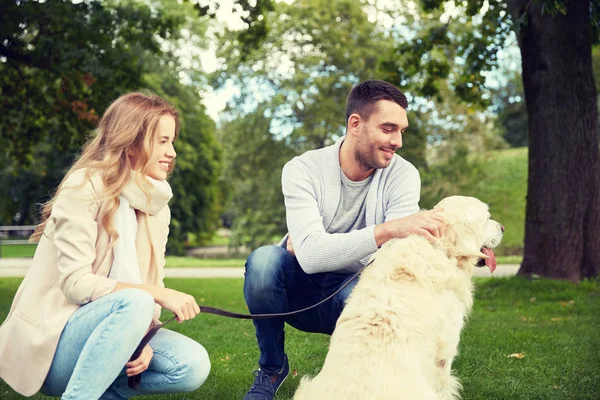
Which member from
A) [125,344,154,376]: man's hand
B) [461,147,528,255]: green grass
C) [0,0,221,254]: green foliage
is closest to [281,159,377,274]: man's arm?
[125,344,154,376]: man's hand

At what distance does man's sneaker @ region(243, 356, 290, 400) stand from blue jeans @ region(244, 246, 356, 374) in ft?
0.15

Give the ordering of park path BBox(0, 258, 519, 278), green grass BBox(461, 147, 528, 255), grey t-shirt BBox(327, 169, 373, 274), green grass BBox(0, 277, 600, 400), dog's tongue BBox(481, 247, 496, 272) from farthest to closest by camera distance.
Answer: green grass BBox(461, 147, 528, 255)
park path BBox(0, 258, 519, 278)
green grass BBox(0, 277, 600, 400)
grey t-shirt BBox(327, 169, 373, 274)
dog's tongue BBox(481, 247, 496, 272)

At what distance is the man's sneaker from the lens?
4.36 meters

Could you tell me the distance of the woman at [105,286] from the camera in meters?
3.21

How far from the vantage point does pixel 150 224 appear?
3689mm

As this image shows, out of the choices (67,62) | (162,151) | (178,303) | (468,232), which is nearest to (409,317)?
(468,232)

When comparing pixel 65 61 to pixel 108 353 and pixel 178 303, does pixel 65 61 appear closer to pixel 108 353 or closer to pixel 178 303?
pixel 178 303

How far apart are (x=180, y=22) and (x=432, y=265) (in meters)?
13.1

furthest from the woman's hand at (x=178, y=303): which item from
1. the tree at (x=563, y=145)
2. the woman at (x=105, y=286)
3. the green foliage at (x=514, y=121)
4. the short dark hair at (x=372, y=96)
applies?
the green foliage at (x=514, y=121)

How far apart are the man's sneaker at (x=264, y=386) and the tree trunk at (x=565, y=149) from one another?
717cm

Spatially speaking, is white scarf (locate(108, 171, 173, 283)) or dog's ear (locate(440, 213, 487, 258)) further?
dog's ear (locate(440, 213, 487, 258))

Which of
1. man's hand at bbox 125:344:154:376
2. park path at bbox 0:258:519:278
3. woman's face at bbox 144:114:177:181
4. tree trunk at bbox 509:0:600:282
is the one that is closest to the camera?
man's hand at bbox 125:344:154:376

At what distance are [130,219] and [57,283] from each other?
1.59ft

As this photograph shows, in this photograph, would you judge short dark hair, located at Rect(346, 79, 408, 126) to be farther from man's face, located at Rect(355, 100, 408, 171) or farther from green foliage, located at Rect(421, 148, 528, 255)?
green foliage, located at Rect(421, 148, 528, 255)
